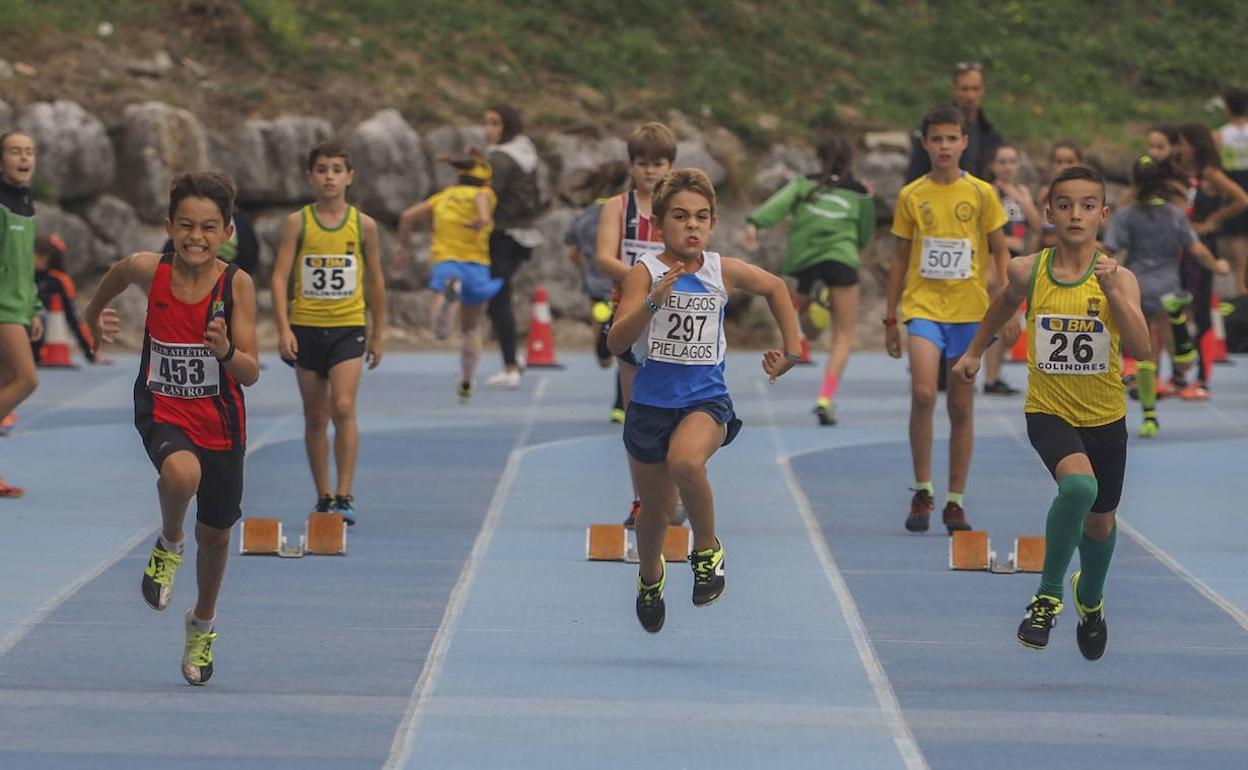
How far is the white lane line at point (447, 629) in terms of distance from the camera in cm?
657

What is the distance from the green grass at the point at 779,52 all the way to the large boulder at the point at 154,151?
9.01 ft

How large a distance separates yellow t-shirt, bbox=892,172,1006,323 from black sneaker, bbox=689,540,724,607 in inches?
129

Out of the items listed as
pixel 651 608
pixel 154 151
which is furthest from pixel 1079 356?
pixel 154 151

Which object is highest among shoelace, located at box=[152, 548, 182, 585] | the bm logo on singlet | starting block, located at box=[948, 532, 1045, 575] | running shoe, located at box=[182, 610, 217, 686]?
the bm logo on singlet

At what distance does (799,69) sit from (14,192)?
19898mm

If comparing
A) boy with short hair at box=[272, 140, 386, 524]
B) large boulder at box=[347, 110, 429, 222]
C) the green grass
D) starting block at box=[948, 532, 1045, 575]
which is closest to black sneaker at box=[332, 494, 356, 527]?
boy with short hair at box=[272, 140, 386, 524]

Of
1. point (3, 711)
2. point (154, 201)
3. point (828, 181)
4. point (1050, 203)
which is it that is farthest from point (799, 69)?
point (3, 711)

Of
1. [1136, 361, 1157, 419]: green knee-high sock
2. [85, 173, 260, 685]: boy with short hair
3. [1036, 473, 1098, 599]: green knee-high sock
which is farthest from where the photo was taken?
[1136, 361, 1157, 419]: green knee-high sock

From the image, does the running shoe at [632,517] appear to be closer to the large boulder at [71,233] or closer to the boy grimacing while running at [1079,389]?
the boy grimacing while running at [1079,389]

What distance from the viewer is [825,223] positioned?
16.3 meters

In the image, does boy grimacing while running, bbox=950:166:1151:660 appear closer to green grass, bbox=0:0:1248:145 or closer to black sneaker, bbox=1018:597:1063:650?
black sneaker, bbox=1018:597:1063:650

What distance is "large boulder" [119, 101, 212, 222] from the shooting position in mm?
25266

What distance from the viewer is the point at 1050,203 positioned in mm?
8133

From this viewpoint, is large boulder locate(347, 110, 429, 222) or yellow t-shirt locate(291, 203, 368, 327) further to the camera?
large boulder locate(347, 110, 429, 222)
